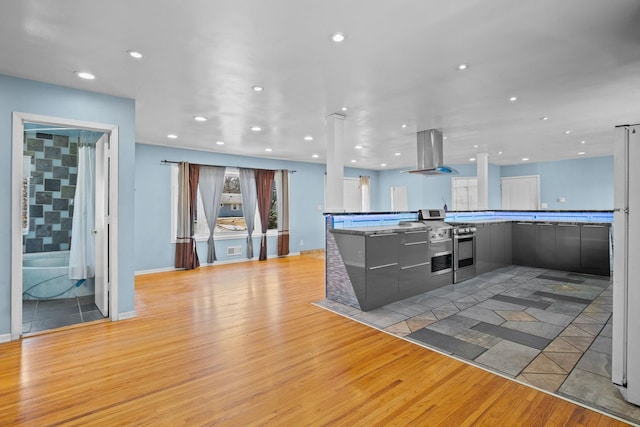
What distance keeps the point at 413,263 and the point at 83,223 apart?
4.75 m

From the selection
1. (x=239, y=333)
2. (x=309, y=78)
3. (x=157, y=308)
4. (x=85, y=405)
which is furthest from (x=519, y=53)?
(x=157, y=308)

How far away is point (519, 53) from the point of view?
267 centimetres

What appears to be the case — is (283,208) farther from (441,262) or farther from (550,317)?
(550,317)

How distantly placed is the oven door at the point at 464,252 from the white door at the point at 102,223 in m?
4.68

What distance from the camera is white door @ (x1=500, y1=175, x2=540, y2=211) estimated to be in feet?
30.5

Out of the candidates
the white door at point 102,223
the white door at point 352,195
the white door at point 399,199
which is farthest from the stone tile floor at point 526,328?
the white door at point 399,199

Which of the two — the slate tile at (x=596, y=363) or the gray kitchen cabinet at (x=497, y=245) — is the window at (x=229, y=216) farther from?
the slate tile at (x=596, y=363)

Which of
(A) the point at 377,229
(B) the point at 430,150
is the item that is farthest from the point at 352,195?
(A) the point at 377,229

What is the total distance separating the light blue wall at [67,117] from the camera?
296 centimetres

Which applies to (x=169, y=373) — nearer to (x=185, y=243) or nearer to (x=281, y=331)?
(x=281, y=331)

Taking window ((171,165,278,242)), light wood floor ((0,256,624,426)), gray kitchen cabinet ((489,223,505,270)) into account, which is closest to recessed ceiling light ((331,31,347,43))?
light wood floor ((0,256,624,426))

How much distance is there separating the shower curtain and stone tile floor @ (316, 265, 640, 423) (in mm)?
3481

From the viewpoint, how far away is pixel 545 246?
5.84 m

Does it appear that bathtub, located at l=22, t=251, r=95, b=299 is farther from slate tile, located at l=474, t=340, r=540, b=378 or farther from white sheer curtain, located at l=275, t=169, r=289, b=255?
slate tile, located at l=474, t=340, r=540, b=378
